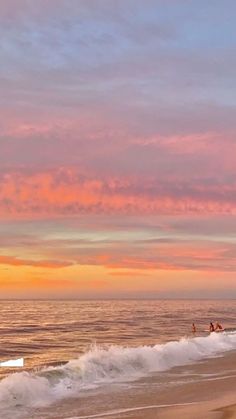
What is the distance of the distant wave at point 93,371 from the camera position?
17.1 metres

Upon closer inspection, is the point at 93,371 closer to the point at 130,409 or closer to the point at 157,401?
the point at 157,401

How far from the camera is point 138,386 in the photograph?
18750mm

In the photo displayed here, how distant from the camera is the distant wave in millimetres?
17078

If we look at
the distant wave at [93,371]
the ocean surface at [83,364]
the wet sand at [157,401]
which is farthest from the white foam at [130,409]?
the distant wave at [93,371]

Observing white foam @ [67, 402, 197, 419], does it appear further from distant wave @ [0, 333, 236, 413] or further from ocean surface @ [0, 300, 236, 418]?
distant wave @ [0, 333, 236, 413]

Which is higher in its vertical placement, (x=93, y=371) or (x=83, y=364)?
(x=83, y=364)

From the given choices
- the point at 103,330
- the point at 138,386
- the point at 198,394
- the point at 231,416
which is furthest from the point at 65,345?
the point at 231,416

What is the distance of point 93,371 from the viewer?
21938 mm

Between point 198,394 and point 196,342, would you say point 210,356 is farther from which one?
point 198,394

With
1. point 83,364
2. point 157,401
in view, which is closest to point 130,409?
point 157,401

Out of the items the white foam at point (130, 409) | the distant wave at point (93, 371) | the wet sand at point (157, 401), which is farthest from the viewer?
the distant wave at point (93, 371)

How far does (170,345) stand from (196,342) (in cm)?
386

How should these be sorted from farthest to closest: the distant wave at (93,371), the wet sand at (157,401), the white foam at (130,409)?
the distant wave at (93,371)
the white foam at (130,409)
the wet sand at (157,401)

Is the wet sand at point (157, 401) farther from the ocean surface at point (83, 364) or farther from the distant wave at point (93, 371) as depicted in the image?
the distant wave at point (93, 371)
